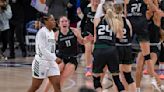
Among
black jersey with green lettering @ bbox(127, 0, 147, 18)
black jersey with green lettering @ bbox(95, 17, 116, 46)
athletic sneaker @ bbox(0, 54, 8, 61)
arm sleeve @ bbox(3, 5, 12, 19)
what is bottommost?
athletic sneaker @ bbox(0, 54, 8, 61)

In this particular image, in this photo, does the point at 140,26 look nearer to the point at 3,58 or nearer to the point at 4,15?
the point at 4,15

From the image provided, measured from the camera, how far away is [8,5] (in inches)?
667

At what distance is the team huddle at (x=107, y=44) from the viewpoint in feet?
29.5

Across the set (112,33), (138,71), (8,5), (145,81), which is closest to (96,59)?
(112,33)

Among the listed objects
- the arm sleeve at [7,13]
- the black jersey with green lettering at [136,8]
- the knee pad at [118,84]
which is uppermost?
the black jersey with green lettering at [136,8]

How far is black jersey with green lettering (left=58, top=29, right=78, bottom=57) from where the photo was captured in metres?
9.98

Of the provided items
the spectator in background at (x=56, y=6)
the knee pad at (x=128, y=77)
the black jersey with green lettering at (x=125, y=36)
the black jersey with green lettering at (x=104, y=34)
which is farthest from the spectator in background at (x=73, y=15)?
the black jersey with green lettering at (x=104, y=34)

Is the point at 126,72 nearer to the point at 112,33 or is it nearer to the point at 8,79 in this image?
the point at 112,33

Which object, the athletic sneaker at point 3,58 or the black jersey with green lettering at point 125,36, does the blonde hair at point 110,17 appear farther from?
the athletic sneaker at point 3,58

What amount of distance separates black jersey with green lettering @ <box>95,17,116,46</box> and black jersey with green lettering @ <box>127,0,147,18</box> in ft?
6.17

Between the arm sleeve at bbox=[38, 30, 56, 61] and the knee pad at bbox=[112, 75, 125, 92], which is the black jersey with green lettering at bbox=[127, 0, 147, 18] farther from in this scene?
the arm sleeve at bbox=[38, 30, 56, 61]

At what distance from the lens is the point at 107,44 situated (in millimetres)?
9078

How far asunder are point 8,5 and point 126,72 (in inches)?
308

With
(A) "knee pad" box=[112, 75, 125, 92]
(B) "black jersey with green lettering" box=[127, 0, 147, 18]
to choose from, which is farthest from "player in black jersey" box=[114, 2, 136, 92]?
(B) "black jersey with green lettering" box=[127, 0, 147, 18]
